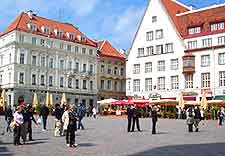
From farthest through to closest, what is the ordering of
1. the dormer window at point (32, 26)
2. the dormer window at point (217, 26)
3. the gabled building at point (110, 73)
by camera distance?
the gabled building at point (110, 73) < the dormer window at point (32, 26) < the dormer window at point (217, 26)

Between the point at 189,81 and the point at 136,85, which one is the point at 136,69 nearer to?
the point at 136,85

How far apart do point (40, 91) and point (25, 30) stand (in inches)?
414

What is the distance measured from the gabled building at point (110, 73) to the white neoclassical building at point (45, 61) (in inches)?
60.5

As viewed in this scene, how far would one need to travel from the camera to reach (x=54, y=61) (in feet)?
245

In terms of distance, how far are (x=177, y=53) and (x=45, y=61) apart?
2351cm

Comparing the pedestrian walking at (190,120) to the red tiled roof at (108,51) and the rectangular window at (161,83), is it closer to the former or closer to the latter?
the rectangular window at (161,83)

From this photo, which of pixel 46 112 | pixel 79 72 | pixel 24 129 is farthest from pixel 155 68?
pixel 24 129

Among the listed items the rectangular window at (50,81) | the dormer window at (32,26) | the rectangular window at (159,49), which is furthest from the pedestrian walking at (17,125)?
the rectangular window at (50,81)

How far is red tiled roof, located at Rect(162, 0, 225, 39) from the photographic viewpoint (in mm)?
61719

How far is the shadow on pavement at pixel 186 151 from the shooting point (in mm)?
13461

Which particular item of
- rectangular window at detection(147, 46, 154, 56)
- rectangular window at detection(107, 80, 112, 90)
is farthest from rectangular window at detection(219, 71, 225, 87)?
rectangular window at detection(107, 80, 112, 90)

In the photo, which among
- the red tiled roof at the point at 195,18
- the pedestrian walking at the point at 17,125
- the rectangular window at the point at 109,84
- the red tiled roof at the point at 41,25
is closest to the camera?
the pedestrian walking at the point at 17,125

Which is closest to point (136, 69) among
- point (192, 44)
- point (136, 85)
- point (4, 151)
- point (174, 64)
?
point (136, 85)

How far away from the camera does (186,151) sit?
14.3 meters
